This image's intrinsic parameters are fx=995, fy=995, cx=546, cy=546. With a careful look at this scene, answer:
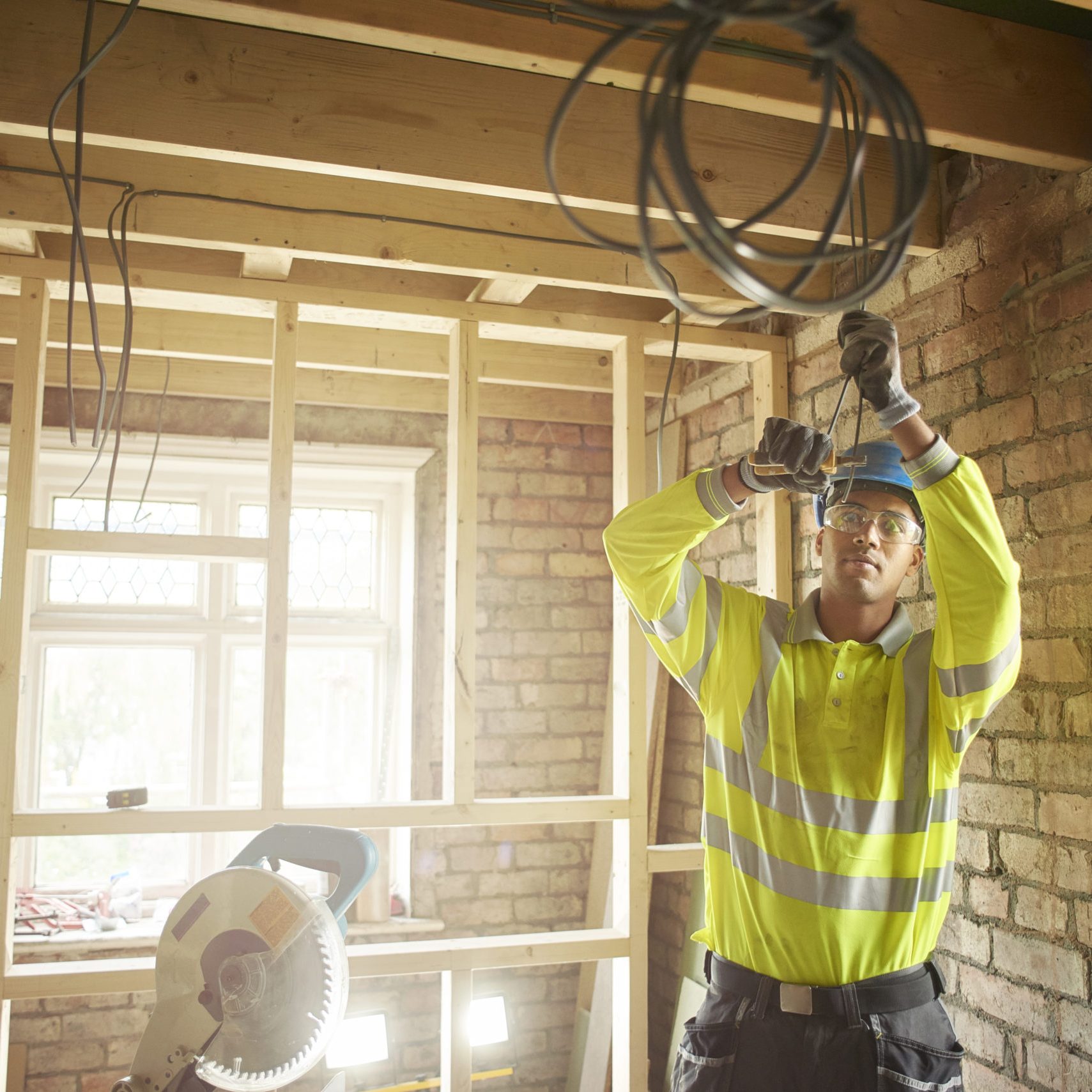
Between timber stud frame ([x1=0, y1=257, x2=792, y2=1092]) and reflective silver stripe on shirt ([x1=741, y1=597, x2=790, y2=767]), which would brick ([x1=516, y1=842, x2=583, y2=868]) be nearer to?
timber stud frame ([x1=0, y1=257, x2=792, y2=1092])

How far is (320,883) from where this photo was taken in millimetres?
3826

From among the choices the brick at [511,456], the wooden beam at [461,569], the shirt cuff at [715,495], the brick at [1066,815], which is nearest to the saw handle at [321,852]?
the wooden beam at [461,569]

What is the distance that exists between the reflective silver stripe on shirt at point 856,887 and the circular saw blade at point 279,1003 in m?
0.80

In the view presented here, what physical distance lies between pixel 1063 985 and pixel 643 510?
47.8 inches

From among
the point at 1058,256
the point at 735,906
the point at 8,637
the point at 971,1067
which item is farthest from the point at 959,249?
the point at 8,637

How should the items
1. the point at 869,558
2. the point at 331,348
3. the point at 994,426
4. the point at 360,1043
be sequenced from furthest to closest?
the point at 360,1043 < the point at 331,348 < the point at 994,426 < the point at 869,558

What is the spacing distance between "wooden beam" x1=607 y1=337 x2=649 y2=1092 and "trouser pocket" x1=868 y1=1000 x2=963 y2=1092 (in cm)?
89

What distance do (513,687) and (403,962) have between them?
161 centimetres

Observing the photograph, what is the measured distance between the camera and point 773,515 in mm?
2842

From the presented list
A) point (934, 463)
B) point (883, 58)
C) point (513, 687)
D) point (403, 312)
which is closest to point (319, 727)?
point (513, 687)

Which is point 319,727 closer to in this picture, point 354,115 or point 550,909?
point 550,909

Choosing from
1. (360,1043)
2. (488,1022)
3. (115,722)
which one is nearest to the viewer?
(360,1043)

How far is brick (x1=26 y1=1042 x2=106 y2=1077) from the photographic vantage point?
3.35 meters

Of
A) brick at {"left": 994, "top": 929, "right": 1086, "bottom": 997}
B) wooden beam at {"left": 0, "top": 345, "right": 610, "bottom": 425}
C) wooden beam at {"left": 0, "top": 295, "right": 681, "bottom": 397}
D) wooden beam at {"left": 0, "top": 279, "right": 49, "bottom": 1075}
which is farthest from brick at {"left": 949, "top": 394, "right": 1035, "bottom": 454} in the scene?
wooden beam at {"left": 0, "top": 279, "right": 49, "bottom": 1075}
